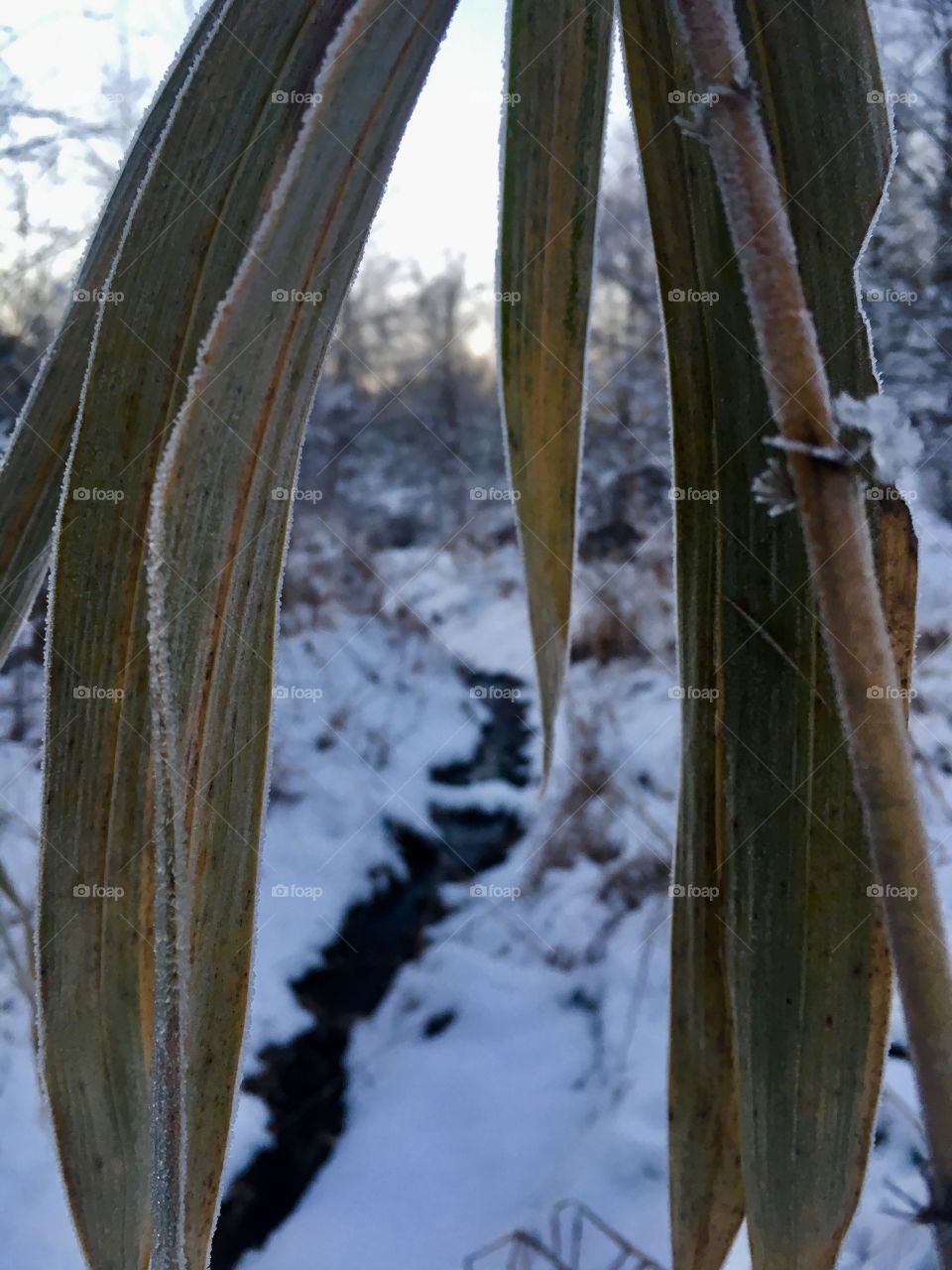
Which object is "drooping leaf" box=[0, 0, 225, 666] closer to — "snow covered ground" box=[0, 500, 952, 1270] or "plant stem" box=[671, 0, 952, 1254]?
"plant stem" box=[671, 0, 952, 1254]

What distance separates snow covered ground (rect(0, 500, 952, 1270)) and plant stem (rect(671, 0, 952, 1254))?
71 cm

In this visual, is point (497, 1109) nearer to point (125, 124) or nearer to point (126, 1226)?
point (126, 1226)

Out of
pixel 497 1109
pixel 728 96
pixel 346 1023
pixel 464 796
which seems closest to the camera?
pixel 728 96

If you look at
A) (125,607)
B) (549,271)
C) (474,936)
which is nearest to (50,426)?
(125,607)

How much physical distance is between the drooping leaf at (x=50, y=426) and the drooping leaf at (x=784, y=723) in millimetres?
201

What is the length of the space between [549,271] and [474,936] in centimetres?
163

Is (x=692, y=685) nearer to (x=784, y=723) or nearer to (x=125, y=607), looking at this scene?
(x=784, y=723)

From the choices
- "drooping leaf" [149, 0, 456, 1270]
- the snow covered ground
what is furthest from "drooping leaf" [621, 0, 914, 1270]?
the snow covered ground

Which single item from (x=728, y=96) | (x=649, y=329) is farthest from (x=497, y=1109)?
(x=649, y=329)

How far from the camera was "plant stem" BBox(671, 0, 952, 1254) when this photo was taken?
0.79ft

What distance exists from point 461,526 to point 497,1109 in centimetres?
206

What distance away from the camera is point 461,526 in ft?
10.7

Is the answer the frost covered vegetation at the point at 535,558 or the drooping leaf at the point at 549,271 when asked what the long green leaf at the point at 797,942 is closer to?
the frost covered vegetation at the point at 535,558

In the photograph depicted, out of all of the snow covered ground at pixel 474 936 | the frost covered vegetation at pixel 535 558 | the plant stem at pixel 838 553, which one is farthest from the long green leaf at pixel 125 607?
the snow covered ground at pixel 474 936
